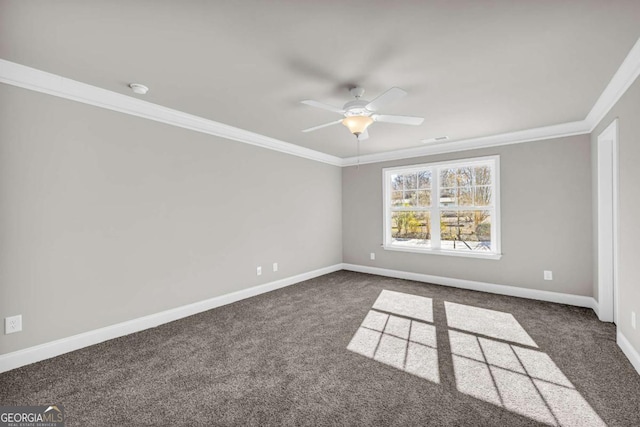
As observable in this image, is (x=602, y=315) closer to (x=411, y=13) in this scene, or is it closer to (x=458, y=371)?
(x=458, y=371)

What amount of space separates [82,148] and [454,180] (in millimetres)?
5016

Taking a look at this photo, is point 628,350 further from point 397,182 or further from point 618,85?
point 397,182

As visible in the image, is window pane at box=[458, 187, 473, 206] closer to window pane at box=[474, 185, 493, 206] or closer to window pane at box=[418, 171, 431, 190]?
window pane at box=[474, 185, 493, 206]

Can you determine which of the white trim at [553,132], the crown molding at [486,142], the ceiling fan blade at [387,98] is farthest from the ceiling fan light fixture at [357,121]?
the crown molding at [486,142]

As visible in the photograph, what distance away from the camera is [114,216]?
2.90m

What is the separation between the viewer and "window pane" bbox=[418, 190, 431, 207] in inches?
206

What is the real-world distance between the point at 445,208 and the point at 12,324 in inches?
213

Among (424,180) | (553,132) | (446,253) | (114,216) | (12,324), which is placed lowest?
(12,324)

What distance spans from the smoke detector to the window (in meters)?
4.10

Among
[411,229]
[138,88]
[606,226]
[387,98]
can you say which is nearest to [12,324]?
[138,88]

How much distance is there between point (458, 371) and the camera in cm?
227

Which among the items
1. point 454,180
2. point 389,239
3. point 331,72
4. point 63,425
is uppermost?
point 331,72

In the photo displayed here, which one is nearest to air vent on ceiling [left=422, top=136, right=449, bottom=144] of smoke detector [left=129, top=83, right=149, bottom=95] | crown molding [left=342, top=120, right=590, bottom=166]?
crown molding [left=342, top=120, right=590, bottom=166]

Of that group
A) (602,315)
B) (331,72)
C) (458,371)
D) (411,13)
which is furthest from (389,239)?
(411,13)
